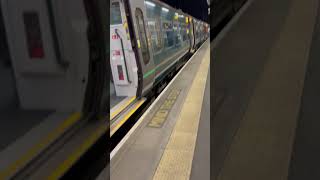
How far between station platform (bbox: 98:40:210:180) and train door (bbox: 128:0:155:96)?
735 millimetres

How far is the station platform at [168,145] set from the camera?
2057 millimetres

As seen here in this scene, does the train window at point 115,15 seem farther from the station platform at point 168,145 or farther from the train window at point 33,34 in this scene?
the train window at point 33,34

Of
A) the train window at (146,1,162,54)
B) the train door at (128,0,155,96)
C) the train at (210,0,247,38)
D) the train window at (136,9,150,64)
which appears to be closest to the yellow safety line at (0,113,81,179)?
the train door at (128,0,155,96)

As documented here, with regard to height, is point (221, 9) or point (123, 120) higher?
point (221, 9)

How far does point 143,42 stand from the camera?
4.53 m

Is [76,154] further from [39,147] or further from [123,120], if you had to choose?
[123,120]

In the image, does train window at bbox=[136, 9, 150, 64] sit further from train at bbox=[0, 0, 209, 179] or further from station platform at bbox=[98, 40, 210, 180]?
train at bbox=[0, 0, 209, 179]

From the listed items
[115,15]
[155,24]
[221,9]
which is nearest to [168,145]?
[115,15]

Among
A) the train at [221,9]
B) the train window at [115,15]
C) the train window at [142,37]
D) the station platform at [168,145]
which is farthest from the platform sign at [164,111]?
the train at [221,9]

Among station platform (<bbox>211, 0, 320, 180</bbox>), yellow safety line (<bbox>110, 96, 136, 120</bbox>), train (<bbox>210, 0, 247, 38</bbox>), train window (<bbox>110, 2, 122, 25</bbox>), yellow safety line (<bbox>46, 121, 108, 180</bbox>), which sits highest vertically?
train (<bbox>210, 0, 247, 38</bbox>)

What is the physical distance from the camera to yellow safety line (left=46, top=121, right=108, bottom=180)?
2242mm

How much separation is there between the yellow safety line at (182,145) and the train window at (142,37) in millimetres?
1100

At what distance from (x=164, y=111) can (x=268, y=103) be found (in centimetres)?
120

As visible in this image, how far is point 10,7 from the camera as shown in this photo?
2547 mm
